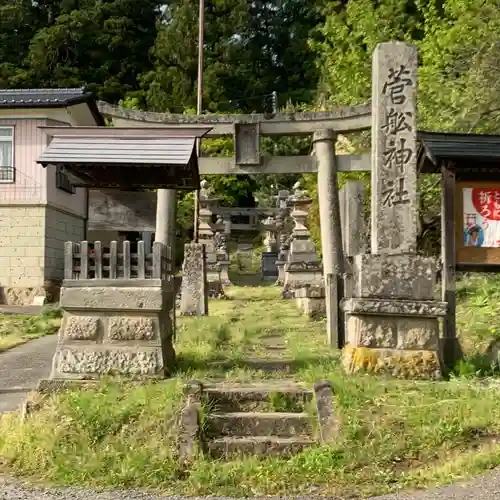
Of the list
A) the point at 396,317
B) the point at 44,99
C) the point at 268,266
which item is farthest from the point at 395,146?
the point at 268,266

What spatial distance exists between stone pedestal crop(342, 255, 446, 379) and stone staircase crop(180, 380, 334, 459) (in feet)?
3.63

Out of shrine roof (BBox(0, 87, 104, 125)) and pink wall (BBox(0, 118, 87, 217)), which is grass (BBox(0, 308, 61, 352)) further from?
shrine roof (BBox(0, 87, 104, 125))

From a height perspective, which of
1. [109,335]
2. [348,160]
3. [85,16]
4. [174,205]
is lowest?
[109,335]

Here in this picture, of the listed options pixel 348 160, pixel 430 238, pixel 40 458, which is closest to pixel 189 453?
pixel 40 458

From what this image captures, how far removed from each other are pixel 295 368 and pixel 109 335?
244 cm

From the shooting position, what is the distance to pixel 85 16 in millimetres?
33000

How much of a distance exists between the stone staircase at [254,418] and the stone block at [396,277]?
1485 millimetres

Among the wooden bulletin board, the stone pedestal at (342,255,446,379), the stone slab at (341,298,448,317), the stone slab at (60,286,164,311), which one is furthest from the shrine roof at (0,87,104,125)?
the stone slab at (341,298,448,317)

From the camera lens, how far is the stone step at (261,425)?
19.6ft

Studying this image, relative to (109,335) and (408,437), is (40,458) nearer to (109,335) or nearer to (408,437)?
(109,335)

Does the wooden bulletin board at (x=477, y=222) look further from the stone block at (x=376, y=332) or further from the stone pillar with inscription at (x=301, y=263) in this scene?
the stone pillar with inscription at (x=301, y=263)

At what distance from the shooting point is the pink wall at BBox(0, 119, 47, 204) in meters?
19.0

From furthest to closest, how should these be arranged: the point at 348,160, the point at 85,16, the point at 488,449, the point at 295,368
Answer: the point at 85,16, the point at 348,160, the point at 295,368, the point at 488,449

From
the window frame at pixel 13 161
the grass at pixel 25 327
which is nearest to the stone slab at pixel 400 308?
the grass at pixel 25 327
